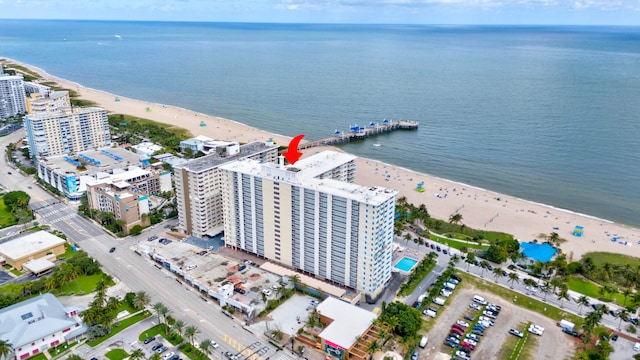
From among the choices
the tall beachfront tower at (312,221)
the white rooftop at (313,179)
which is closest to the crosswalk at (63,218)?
the tall beachfront tower at (312,221)

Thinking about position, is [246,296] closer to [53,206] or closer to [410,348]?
[410,348]

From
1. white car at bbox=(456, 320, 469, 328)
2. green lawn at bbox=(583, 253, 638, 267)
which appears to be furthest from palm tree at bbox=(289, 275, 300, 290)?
green lawn at bbox=(583, 253, 638, 267)

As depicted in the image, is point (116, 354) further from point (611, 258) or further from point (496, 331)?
point (611, 258)

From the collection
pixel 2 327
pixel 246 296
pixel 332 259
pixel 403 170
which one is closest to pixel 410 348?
pixel 332 259

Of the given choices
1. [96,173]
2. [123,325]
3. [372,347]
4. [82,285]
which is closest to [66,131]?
[96,173]

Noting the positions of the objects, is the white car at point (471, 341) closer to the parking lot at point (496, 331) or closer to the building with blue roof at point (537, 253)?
the parking lot at point (496, 331)

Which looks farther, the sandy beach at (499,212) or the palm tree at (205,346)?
the sandy beach at (499,212)
